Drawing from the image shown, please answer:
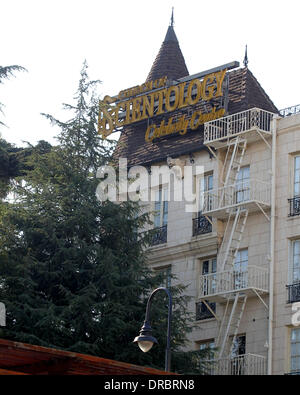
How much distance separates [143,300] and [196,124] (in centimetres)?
1046

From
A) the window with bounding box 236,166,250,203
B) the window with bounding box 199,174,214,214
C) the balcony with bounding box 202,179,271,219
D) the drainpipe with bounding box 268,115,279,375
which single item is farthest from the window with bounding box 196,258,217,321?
the window with bounding box 236,166,250,203

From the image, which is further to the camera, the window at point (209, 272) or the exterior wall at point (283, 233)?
the window at point (209, 272)

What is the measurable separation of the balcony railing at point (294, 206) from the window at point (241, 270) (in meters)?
2.58

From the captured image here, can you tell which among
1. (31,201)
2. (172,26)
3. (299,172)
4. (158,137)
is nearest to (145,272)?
(31,201)

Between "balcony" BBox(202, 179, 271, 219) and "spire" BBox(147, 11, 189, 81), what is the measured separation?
29.5ft

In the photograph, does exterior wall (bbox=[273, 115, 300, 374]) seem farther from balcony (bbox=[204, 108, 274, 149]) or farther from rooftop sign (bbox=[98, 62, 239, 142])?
rooftop sign (bbox=[98, 62, 239, 142])

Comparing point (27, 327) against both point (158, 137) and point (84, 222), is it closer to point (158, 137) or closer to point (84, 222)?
point (84, 222)

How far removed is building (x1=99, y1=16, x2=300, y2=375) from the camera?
142ft

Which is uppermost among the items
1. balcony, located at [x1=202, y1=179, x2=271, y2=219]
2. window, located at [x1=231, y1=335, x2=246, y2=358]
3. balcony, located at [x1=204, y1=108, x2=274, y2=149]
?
balcony, located at [x1=204, y1=108, x2=274, y2=149]

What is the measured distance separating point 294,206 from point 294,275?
2584 mm

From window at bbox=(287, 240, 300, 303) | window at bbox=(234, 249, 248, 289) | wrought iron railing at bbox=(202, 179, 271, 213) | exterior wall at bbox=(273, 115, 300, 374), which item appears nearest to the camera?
exterior wall at bbox=(273, 115, 300, 374)

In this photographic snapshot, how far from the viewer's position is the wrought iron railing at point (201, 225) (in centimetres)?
4703

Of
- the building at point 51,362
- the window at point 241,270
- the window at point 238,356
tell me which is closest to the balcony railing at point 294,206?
the window at point 241,270

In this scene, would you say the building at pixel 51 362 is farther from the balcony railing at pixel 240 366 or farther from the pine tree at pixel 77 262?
the balcony railing at pixel 240 366
